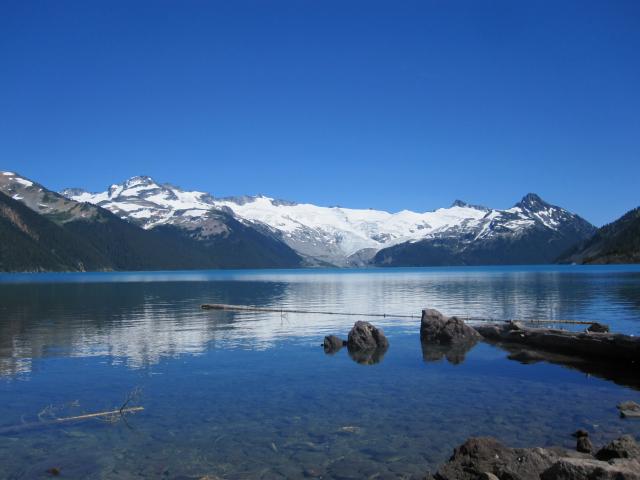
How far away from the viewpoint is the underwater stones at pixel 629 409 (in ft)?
81.8

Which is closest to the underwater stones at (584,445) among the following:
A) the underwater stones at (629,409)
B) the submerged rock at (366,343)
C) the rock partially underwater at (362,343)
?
the underwater stones at (629,409)

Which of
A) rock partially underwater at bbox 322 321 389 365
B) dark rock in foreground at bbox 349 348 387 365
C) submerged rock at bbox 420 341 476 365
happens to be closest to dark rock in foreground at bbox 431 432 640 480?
dark rock in foreground at bbox 349 348 387 365

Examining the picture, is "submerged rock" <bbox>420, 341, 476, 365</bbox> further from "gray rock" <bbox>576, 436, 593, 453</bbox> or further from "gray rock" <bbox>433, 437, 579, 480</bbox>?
"gray rock" <bbox>433, 437, 579, 480</bbox>

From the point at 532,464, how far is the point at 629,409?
12.2 meters

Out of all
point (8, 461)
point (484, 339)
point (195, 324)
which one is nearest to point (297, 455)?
point (8, 461)

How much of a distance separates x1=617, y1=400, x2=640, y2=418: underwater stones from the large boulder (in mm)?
23123

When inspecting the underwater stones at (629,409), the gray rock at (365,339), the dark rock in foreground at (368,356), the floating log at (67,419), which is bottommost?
the dark rock in foreground at (368,356)

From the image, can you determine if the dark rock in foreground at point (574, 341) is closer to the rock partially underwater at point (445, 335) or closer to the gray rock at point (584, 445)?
the rock partially underwater at point (445, 335)

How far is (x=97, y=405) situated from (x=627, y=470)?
23.4 meters

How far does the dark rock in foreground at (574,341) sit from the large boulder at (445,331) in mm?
2251

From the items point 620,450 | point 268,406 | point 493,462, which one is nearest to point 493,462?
point 493,462

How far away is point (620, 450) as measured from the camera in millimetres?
17500

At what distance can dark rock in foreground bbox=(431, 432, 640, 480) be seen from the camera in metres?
14.2

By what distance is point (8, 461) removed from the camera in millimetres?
19953
